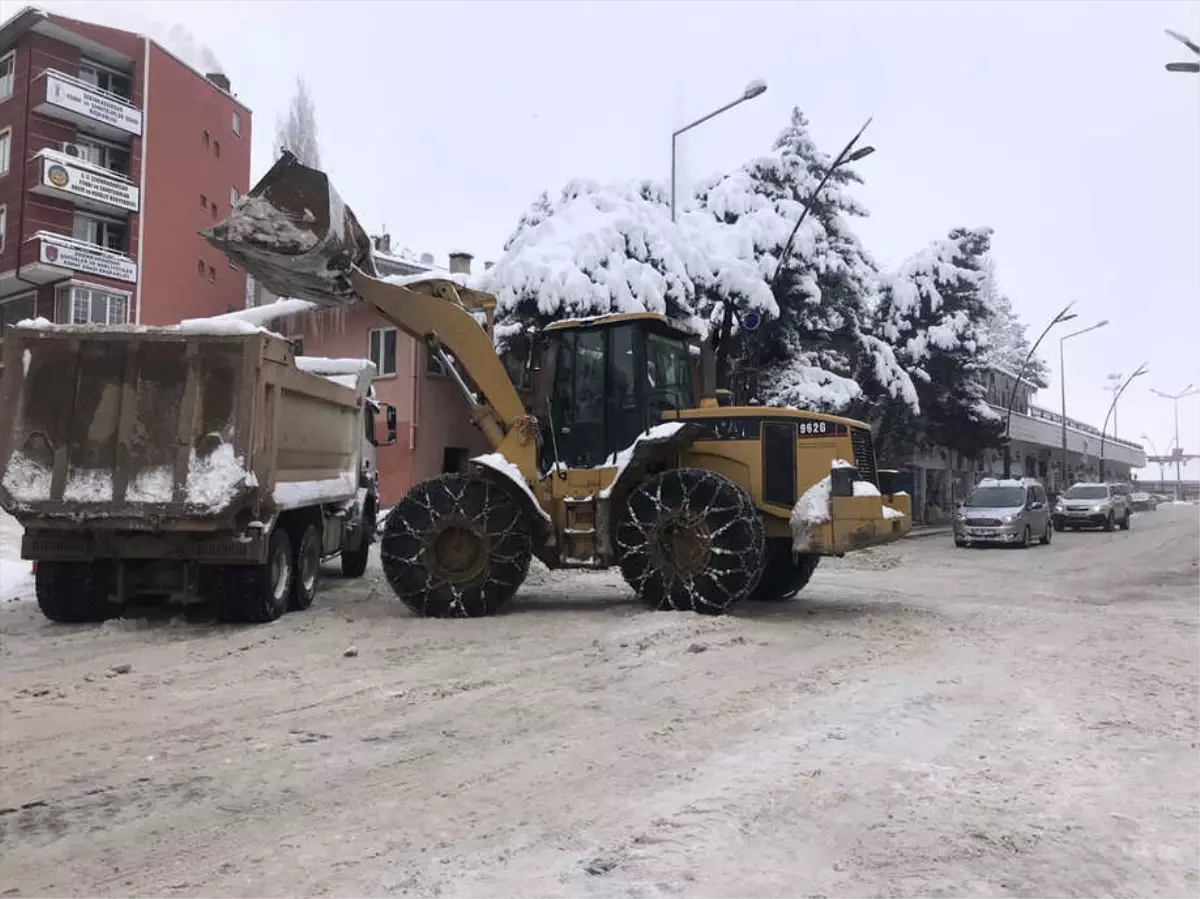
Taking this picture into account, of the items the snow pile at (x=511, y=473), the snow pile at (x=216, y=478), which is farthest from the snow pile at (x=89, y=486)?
the snow pile at (x=511, y=473)

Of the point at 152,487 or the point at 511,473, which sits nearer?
the point at 152,487

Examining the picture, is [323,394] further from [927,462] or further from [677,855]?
[927,462]

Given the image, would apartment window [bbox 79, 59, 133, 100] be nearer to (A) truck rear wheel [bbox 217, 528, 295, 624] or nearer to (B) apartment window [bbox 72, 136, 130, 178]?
(B) apartment window [bbox 72, 136, 130, 178]

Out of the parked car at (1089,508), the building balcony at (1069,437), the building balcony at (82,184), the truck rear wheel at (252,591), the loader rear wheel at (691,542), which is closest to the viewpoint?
the truck rear wheel at (252,591)

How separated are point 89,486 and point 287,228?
2997mm

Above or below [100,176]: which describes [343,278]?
below

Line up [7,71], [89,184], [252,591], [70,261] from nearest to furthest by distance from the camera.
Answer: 1. [252,591]
2. [70,261]
3. [89,184]
4. [7,71]

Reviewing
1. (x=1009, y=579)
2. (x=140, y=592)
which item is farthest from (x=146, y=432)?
(x=1009, y=579)

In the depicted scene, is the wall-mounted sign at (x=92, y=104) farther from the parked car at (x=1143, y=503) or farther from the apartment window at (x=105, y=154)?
the parked car at (x=1143, y=503)

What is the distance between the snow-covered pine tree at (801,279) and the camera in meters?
23.6

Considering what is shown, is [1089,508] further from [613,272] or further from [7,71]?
[7,71]

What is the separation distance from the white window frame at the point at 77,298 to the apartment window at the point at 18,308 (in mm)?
2295

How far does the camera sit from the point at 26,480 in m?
8.69

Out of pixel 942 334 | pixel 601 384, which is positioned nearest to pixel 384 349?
pixel 601 384
